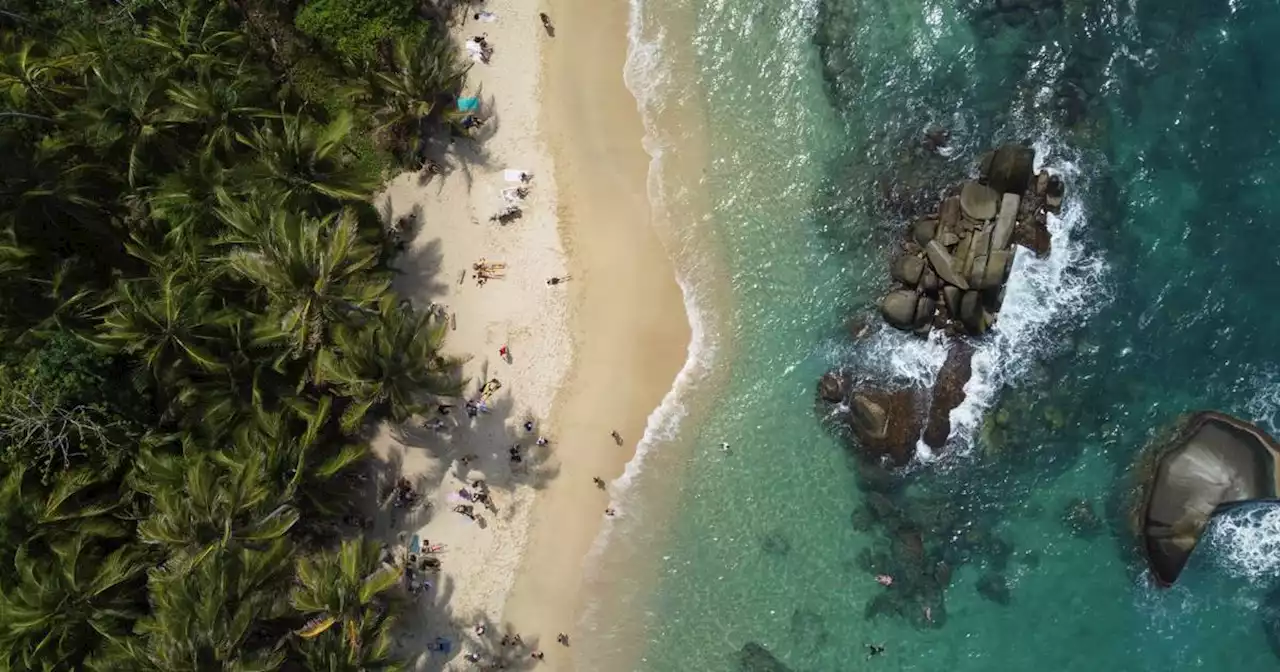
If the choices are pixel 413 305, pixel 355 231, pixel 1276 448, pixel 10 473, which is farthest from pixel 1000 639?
pixel 10 473

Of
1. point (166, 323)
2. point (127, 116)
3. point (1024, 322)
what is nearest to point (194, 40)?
point (127, 116)

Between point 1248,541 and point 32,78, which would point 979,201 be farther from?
point 32,78

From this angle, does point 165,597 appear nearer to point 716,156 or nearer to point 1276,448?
point 716,156

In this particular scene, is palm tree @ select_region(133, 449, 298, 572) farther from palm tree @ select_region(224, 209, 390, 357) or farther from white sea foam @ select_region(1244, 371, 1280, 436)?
white sea foam @ select_region(1244, 371, 1280, 436)

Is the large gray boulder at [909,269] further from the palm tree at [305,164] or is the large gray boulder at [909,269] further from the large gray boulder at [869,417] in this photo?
the palm tree at [305,164]

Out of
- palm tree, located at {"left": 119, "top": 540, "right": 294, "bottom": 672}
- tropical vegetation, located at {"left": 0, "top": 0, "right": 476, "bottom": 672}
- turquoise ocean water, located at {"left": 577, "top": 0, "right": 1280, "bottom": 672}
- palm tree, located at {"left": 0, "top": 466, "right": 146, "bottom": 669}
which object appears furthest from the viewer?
turquoise ocean water, located at {"left": 577, "top": 0, "right": 1280, "bottom": 672}

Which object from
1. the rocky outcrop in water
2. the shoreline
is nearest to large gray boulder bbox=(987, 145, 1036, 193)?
the rocky outcrop in water

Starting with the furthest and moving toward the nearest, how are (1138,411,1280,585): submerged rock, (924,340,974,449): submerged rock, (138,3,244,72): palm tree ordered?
(924,340,974,449): submerged rock, (1138,411,1280,585): submerged rock, (138,3,244,72): palm tree
